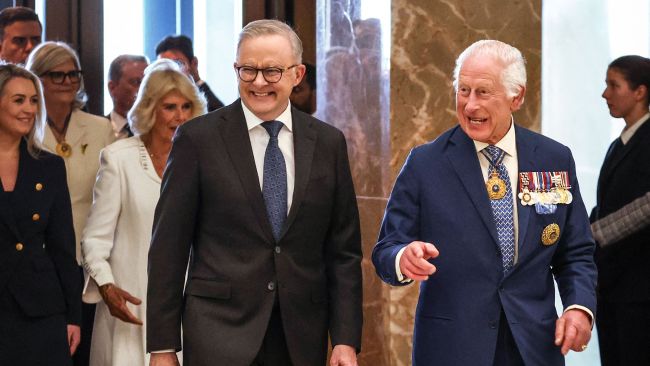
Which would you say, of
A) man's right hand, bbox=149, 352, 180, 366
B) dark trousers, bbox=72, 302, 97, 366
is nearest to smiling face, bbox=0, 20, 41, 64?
dark trousers, bbox=72, 302, 97, 366

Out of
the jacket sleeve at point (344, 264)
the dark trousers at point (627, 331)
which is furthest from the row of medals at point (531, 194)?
the dark trousers at point (627, 331)

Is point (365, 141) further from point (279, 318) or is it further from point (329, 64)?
point (279, 318)

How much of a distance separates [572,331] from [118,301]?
198cm

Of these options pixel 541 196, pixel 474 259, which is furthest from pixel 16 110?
pixel 541 196

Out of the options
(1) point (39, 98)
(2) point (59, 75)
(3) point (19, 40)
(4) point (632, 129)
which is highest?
(3) point (19, 40)

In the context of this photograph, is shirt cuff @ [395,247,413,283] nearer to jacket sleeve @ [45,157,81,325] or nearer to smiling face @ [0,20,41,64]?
jacket sleeve @ [45,157,81,325]

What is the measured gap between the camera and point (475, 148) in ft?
11.9

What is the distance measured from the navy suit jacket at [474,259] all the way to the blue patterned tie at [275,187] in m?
0.31

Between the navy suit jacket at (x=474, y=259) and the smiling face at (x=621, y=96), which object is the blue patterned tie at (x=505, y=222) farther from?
the smiling face at (x=621, y=96)

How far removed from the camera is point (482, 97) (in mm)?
3592

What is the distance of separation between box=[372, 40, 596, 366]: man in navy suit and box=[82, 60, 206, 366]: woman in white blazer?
58.5 inches

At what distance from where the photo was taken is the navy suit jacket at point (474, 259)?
11.4ft

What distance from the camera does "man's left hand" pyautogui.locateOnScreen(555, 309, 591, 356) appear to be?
3412 millimetres

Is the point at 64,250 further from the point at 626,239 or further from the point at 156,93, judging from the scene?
A: the point at 626,239
